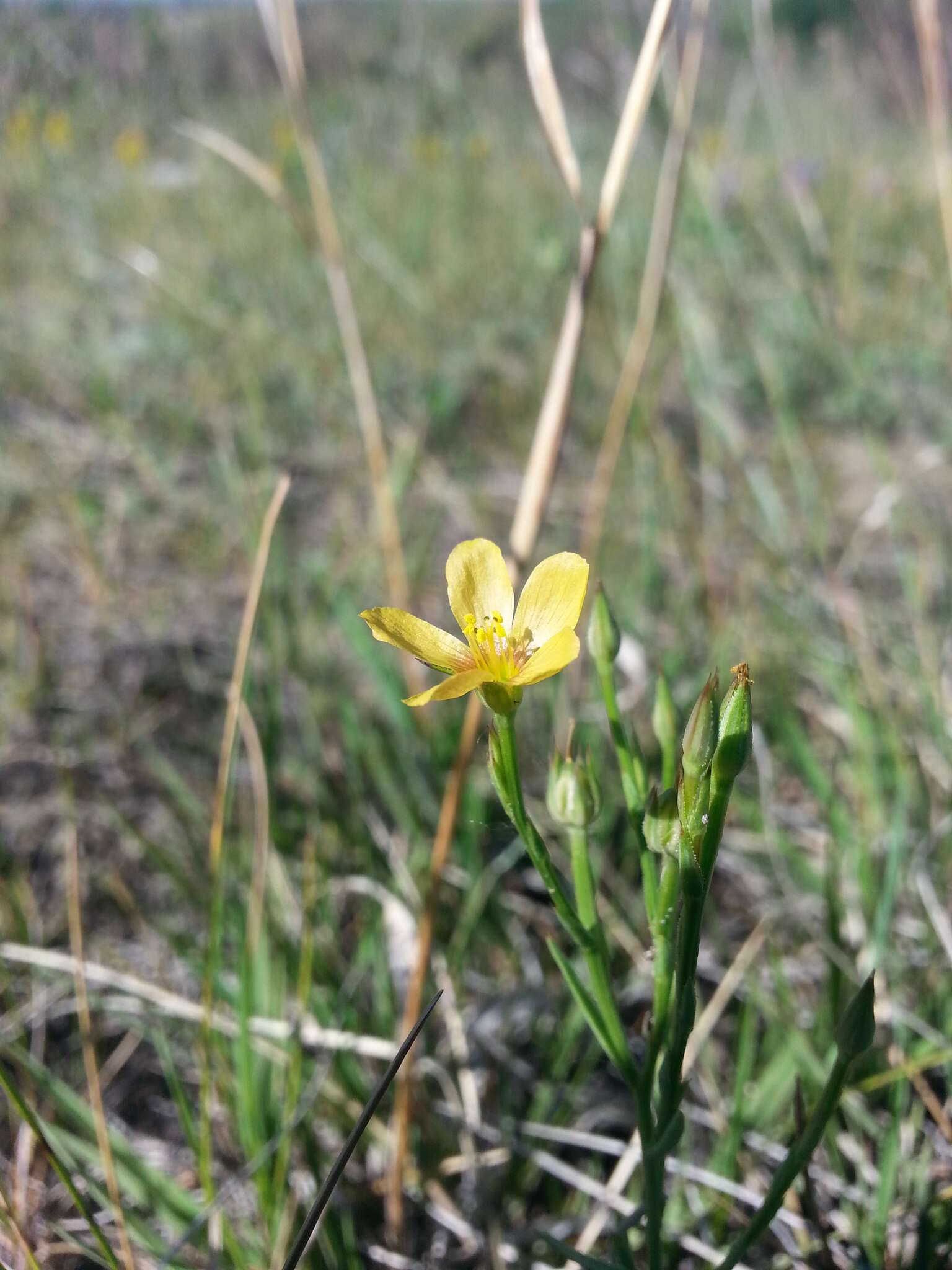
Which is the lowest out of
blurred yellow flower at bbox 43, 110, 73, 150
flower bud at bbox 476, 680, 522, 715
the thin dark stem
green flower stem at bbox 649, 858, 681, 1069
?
the thin dark stem

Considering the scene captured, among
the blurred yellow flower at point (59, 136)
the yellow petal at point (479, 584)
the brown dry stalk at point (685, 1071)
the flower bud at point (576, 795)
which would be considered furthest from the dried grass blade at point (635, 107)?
the blurred yellow flower at point (59, 136)

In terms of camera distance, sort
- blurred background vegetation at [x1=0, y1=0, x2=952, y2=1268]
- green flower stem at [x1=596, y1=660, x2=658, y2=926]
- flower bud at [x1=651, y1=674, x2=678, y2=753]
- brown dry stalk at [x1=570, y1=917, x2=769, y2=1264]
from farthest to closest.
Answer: blurred background vegetation at [x1=0, y1=0, x2=952, y2=1268] < brown dry stalk at [x1=570, y1=917, x2=769, y2=1264] < flower bud at [x1=651, y1=674, x2=678, y2=753] < green flower stem at [x1=596, y1=660, x2=658, y2=926]

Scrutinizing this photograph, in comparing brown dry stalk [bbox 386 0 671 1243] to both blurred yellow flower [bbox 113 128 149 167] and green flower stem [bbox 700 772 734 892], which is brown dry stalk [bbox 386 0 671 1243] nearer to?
green flower stem [bbox 700 772 734 892]

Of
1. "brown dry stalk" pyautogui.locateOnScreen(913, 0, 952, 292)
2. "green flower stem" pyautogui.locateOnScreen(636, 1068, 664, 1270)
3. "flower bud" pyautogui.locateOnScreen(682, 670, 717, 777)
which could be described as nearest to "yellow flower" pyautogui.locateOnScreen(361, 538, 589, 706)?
"flower bud" pyautogui.locateOnScreen(682, 670, 717, 777)

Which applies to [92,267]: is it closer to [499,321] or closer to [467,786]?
[499,321]

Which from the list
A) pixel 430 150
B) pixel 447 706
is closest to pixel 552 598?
pixel 447 706

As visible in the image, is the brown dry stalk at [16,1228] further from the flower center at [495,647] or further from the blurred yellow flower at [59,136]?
the blurred yellow flower at [59,136]
